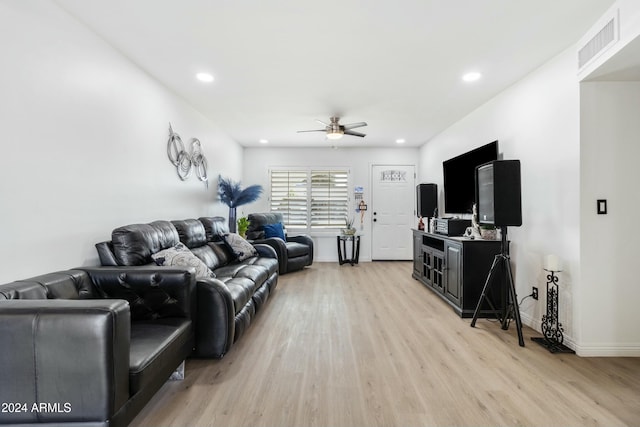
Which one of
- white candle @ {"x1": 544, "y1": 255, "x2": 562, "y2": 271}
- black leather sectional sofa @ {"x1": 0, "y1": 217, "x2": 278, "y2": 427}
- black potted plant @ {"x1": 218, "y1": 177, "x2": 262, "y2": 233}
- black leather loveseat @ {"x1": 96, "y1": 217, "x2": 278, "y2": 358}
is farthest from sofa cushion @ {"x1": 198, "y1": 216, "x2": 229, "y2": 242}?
white candle @ {"x1": 544, "y1": 255, "x2": 562, "y2": 271}

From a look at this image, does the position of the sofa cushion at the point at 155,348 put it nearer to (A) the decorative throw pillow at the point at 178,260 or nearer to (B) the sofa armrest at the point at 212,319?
(B) the sofa armrest at the point at 212,319

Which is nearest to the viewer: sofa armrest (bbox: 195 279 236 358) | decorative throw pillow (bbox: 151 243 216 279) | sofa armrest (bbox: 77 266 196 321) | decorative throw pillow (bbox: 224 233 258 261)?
sofa armrest (bbox: 77 266 196 321)

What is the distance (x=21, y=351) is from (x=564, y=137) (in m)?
3.78

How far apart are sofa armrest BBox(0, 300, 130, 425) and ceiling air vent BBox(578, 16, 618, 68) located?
337 centimetres

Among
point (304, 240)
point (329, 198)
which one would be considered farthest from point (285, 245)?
point (329, 198)

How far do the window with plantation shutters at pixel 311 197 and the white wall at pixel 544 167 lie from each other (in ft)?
11.8

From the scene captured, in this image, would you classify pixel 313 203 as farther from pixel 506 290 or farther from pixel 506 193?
pixel 506 193

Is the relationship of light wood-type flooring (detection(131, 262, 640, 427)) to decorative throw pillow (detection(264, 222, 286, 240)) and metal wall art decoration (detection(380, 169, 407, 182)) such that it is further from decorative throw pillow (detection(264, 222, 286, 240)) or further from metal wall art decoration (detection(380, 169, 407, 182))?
metal wall art decoration (detection(380, 169, 407, 182))

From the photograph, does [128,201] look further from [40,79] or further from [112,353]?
[112,353]

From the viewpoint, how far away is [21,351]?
4.23ft

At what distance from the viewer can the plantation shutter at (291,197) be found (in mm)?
7062

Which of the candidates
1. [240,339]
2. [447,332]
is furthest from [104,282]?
[447,332]

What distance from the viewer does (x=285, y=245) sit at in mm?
5645

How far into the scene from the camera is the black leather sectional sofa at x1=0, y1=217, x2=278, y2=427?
1299 millimetres
